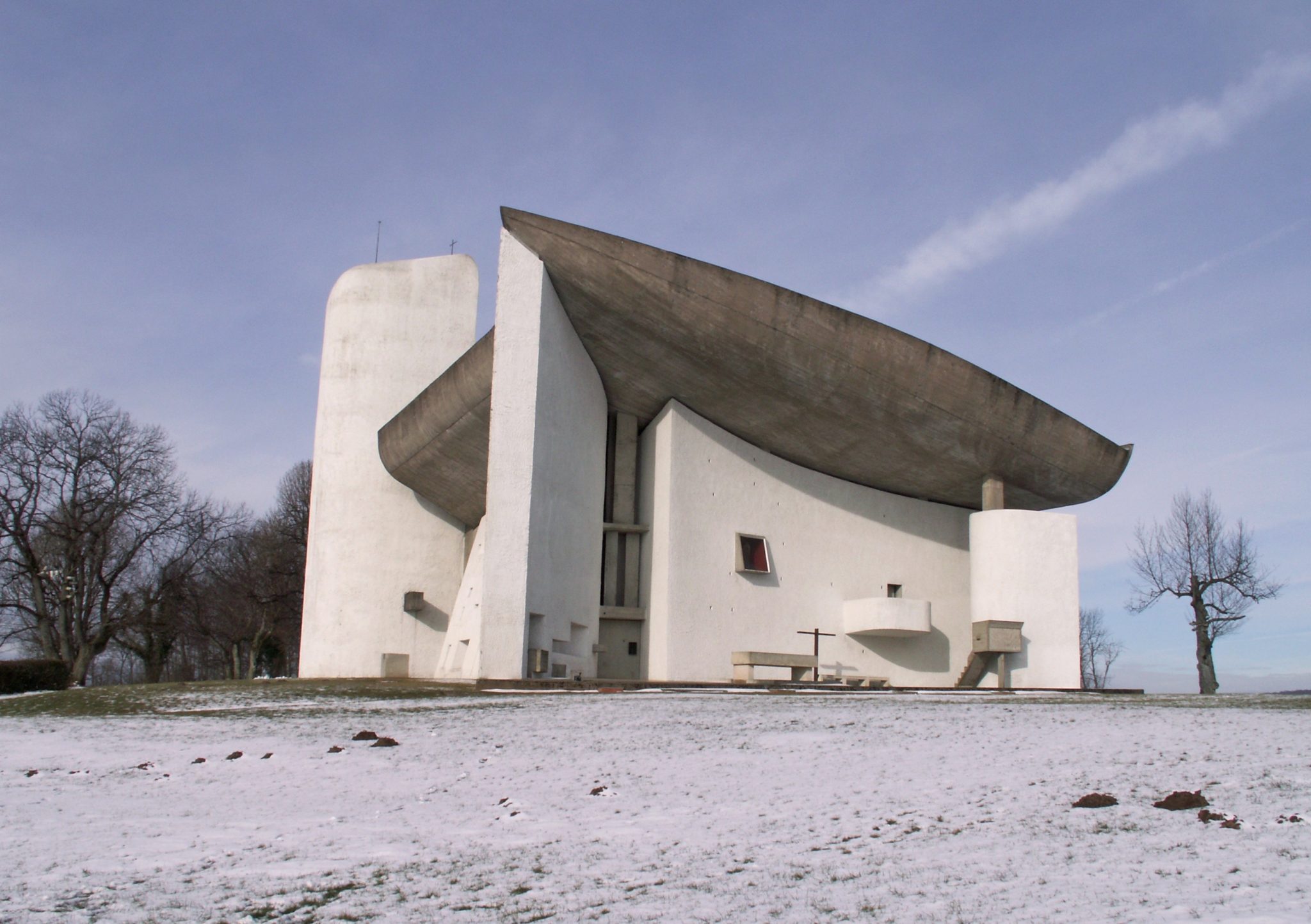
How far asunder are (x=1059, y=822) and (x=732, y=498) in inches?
699

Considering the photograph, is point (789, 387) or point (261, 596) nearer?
point (789, 387)

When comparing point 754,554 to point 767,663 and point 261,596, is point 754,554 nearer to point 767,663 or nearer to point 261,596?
point 767,663

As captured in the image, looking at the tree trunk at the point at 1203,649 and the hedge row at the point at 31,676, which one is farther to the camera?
the tree trunk at the point at 1203,649

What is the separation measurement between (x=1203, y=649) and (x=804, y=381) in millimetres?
13283

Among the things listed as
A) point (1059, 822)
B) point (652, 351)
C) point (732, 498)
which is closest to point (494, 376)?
point (652, 351)

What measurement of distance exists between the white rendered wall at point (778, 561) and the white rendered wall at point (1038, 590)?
2.46 m

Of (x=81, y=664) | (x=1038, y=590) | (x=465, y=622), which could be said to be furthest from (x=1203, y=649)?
(x=81, y=664)

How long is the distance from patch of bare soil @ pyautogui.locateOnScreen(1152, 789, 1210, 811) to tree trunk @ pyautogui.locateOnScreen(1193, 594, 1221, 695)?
22.7 metres

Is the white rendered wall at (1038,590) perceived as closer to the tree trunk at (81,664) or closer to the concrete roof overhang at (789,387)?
the concrete roof overhang at (789,387)

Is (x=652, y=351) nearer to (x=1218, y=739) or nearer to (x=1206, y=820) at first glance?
(x=1218, y=739)

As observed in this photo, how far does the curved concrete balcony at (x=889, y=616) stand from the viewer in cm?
2266

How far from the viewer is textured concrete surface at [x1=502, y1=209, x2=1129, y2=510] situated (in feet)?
61.7

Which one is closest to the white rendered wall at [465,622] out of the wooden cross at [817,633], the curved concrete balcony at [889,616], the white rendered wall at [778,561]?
the white rendered wall at [778,561]

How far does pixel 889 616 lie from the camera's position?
22.6 metres
